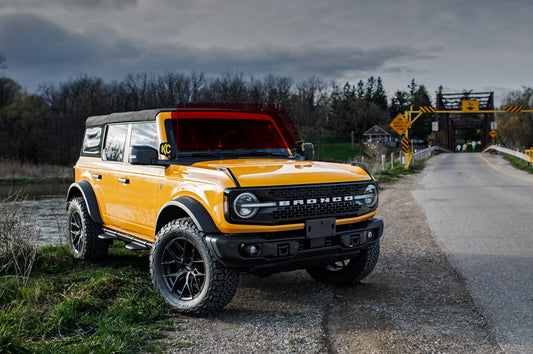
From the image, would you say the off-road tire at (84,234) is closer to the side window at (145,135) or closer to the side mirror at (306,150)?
the side window at (145,135)

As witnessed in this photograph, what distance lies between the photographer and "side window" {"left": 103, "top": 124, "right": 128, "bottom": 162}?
6.06m

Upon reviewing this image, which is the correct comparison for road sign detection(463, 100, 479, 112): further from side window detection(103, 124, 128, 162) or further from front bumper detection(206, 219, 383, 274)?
front bumper detection(206, 219, 383, 274)

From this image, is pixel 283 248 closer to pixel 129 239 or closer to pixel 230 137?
pixel 230 137

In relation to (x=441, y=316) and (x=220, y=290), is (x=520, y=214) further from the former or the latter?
(x=220, y=290)

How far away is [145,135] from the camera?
5617 millimetres

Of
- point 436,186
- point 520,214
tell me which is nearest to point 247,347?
point 520,214

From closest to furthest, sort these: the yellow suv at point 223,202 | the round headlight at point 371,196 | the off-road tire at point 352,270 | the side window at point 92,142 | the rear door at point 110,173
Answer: the yellow suv at point 223,202 → the round headlight at point 371,196 → the off-road tire at point 352,270 → the rear door at point 110,173 → the side window at point 92,142

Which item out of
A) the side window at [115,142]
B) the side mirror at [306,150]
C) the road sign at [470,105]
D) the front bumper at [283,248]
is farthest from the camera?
the road sign at [470,105]

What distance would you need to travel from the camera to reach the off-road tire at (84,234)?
647 cm

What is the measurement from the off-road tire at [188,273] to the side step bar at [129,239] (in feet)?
1.99

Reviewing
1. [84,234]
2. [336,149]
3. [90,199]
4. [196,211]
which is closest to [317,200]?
[196,211]

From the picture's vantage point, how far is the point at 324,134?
8319cm

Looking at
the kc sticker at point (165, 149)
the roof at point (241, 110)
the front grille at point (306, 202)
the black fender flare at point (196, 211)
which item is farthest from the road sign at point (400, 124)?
the black fender flare at point (196, 211)

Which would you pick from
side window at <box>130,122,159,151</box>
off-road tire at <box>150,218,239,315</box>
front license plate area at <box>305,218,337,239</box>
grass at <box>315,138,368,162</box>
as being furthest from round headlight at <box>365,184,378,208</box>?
grass at <box>315,138,368,162</box>
